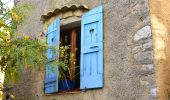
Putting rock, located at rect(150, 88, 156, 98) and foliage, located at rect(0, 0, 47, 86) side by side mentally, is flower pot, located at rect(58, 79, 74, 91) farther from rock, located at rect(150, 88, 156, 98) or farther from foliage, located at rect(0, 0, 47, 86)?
rock, located at rect(150, 88, 156, 98)

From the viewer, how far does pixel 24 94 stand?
26.0 ft

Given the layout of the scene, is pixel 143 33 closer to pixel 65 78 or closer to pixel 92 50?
pixel 92 50

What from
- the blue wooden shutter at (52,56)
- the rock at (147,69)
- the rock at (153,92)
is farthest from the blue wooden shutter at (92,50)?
the rock at (153,92)

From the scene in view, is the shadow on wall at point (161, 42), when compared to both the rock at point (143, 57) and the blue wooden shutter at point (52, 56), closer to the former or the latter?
the rock at point (143, 57)

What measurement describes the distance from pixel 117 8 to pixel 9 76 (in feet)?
7.34

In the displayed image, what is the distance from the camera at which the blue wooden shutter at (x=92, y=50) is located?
6191mm

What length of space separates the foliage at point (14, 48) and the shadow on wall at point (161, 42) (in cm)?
183

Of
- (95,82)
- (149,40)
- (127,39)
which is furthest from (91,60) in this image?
(149,40)

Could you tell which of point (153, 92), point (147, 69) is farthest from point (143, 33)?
point (153, 92)

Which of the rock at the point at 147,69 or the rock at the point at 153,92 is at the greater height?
the rock at the point at 147,69

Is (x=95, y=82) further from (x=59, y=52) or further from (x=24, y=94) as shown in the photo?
(x=24, y=94)

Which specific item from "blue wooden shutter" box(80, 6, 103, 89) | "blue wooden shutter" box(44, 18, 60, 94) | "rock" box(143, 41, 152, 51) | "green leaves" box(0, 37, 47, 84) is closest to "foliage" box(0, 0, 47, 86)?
"green leaves" box(0, 37, 47, 84)

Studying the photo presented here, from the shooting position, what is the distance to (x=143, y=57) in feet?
18.3

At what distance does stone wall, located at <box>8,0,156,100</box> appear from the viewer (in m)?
5.52
